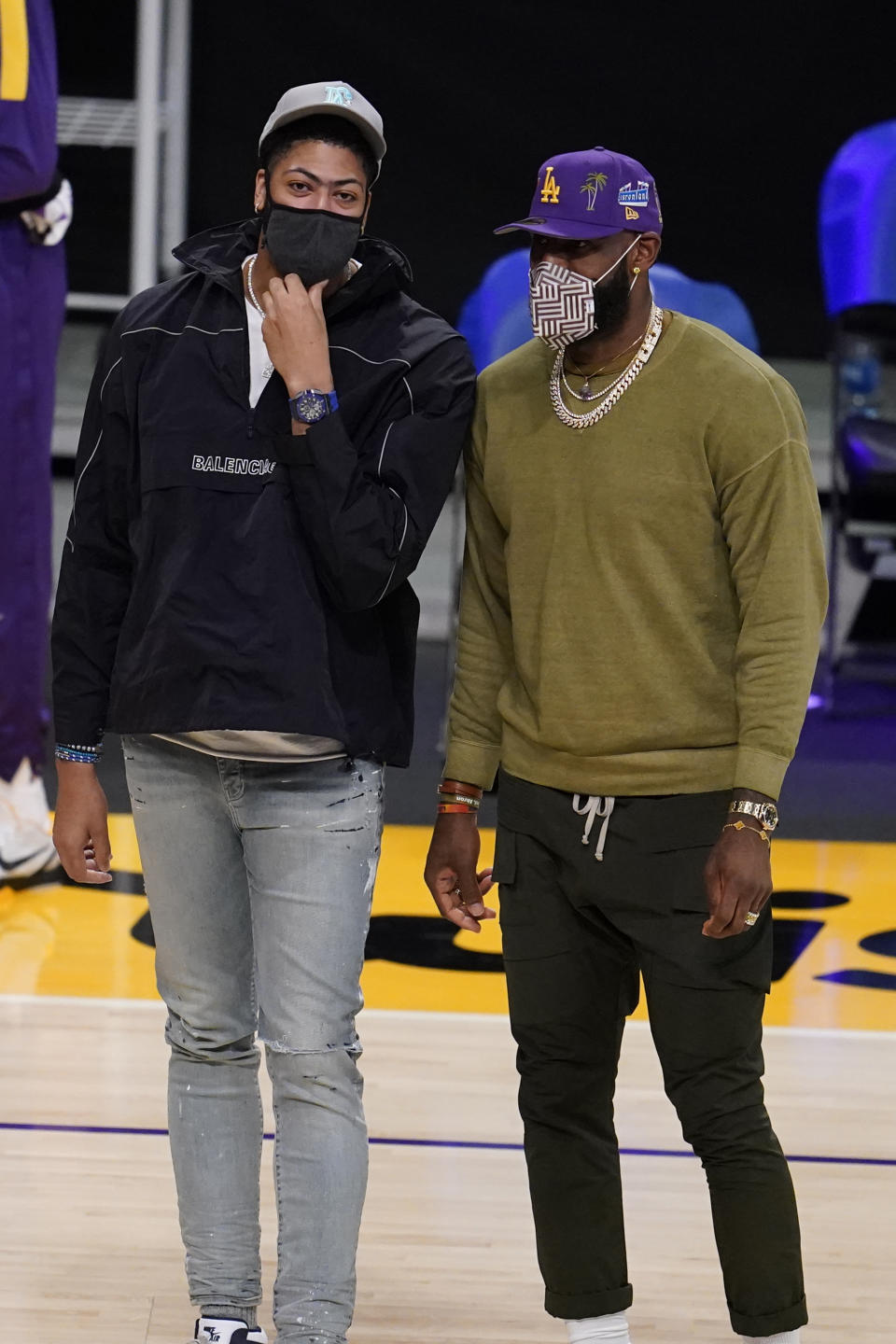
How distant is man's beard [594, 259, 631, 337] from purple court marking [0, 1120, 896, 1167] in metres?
1.35

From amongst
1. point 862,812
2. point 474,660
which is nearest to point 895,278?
point 862,812

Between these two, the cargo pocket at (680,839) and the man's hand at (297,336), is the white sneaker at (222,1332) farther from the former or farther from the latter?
the man's hand at (297,336)

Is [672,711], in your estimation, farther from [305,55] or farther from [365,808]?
[305,55]

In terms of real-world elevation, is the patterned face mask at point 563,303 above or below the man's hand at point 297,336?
above

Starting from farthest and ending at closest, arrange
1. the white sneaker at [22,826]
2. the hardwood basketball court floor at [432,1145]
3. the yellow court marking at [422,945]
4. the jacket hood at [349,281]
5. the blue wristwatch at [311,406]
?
the white sneaker at [22,826]
the yellow court marking at [422,945]
the hardwood basketball court floor at [432,1145]
the jacket hood at [349,281]
the blue wristwatch at [311,406]

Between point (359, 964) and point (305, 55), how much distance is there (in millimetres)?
5630

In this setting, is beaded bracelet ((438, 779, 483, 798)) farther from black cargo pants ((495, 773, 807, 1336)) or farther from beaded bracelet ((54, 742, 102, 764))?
beaded bracelet ((54, 742, 102, 764))

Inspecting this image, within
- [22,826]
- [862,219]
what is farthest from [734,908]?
[862,219]

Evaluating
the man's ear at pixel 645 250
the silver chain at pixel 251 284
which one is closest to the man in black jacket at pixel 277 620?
the silver chain at pixel 251 284

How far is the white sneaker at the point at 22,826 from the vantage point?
411 cm

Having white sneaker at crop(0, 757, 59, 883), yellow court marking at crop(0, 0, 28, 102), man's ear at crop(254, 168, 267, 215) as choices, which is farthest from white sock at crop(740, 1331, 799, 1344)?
yellow court marking at crop(0, 0, 28, 102)

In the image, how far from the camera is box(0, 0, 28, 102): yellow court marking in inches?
148

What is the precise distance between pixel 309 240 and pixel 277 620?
38cm

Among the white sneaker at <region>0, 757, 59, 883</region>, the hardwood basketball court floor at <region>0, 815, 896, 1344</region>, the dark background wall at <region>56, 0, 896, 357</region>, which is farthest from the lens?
the dark background wall at <region>56, 0, 896, 357</region>
